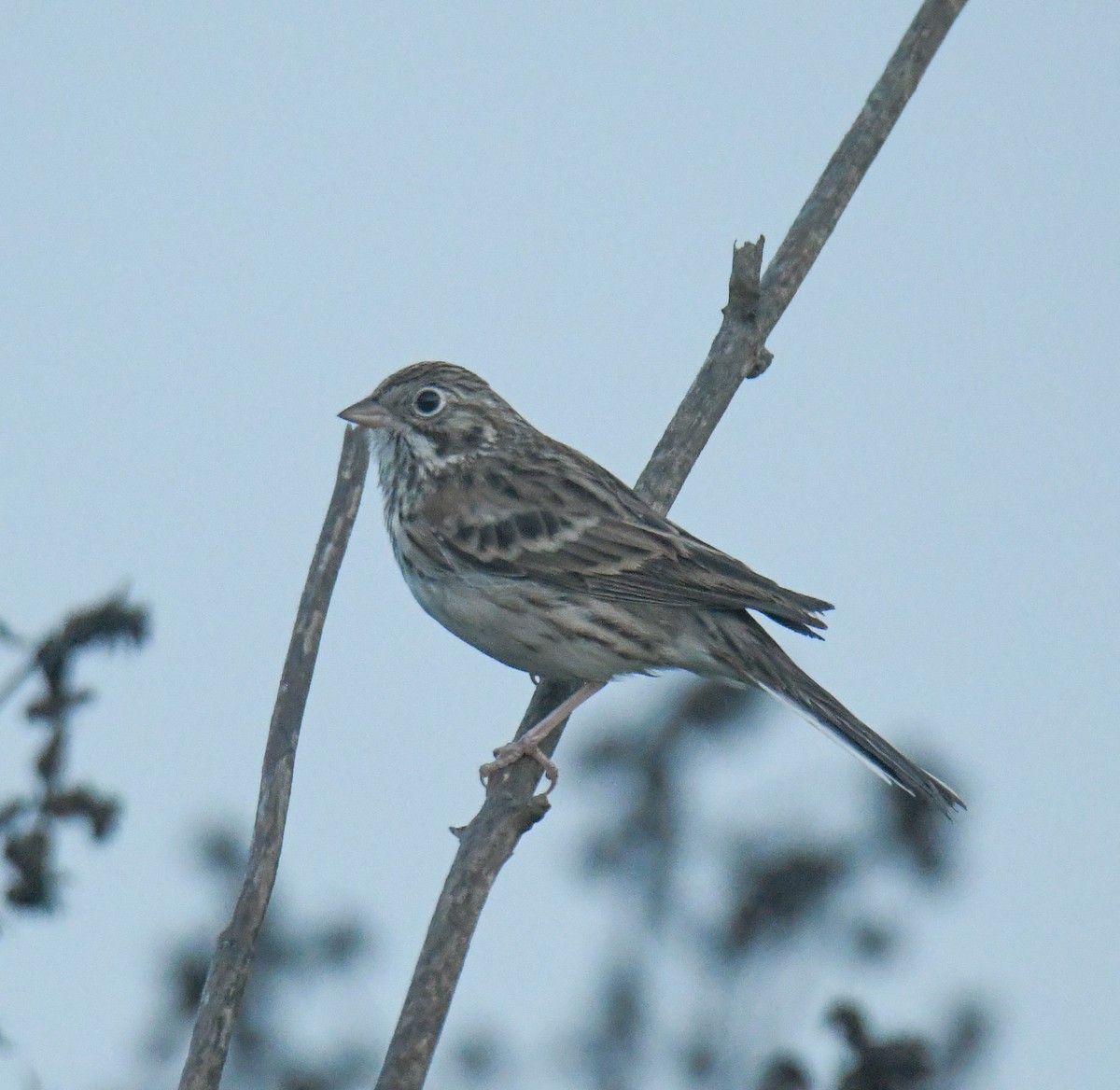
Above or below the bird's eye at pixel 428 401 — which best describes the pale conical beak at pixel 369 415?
below

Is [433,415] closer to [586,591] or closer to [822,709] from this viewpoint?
[586,591]

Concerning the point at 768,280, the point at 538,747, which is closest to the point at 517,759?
the point at 538,747

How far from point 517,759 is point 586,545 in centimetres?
131

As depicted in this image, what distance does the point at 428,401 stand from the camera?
29.0ft

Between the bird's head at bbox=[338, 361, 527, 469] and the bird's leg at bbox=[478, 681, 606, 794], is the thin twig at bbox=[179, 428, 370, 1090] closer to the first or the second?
the bird's leg at bbox=[478, 681, 606, 794]

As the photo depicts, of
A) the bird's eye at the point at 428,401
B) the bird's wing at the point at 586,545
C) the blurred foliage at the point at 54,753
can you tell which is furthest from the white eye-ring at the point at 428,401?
the blurred foliage at the point at 54,753

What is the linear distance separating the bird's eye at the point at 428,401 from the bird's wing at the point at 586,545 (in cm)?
63

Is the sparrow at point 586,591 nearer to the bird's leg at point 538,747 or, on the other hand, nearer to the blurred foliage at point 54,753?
the bird's leg at point 538,747

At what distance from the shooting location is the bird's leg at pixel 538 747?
6965mm

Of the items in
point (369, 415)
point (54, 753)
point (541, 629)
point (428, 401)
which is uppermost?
point (428, 401)

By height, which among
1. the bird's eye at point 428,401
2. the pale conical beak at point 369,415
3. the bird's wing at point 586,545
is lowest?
the bird's wing at point 586,545

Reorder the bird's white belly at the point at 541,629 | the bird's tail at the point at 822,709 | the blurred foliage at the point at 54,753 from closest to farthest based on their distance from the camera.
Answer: the blurred foliage at the point at 54,753
the bird's tail at the point at 822,709
the bird's white belly at the point at 541,629

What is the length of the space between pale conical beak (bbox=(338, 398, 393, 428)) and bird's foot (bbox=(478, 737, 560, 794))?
2338 millimetres

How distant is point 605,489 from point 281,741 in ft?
12.3
